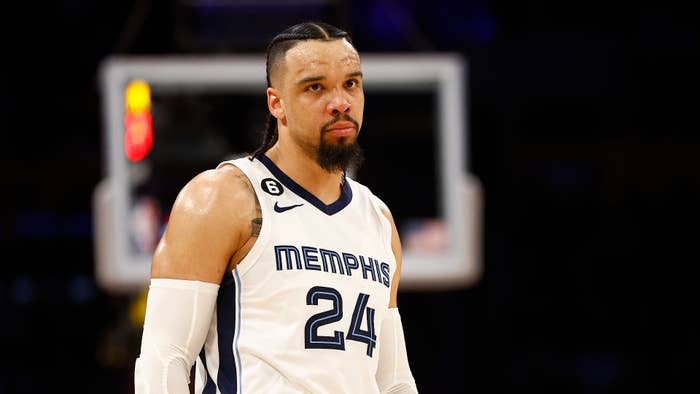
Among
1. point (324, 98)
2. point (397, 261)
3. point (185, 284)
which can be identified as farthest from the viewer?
point (397, 261)

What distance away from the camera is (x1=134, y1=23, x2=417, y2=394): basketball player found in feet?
7.59

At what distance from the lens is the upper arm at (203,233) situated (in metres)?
2.31

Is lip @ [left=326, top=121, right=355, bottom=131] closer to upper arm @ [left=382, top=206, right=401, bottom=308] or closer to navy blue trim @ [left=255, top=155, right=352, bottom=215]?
navy blue trim @ [left=255, top=155, right=352, bottom=215]

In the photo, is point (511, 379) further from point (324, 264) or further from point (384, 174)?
point (324, 264)

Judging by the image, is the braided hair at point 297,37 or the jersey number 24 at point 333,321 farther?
the braided hair at point 297,37

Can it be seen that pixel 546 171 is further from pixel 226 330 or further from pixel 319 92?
pixel 226 330

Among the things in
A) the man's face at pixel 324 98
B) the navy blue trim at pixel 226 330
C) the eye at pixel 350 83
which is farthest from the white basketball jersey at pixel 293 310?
the eye at pixel 350 83

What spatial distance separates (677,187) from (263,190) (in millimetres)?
8032

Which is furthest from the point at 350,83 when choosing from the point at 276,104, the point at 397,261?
the point at 397,261

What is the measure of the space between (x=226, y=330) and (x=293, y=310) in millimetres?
160

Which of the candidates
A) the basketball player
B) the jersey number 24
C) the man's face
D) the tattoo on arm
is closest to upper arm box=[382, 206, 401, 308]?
the basketball player

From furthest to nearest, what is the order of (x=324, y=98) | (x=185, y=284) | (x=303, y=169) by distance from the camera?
(x=303, y=169)
(x=324, y=98)
(x=185, y=284)

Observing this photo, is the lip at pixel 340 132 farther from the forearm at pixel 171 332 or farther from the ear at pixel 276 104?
the forearm at pixel 171 332

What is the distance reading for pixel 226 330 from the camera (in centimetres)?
238
